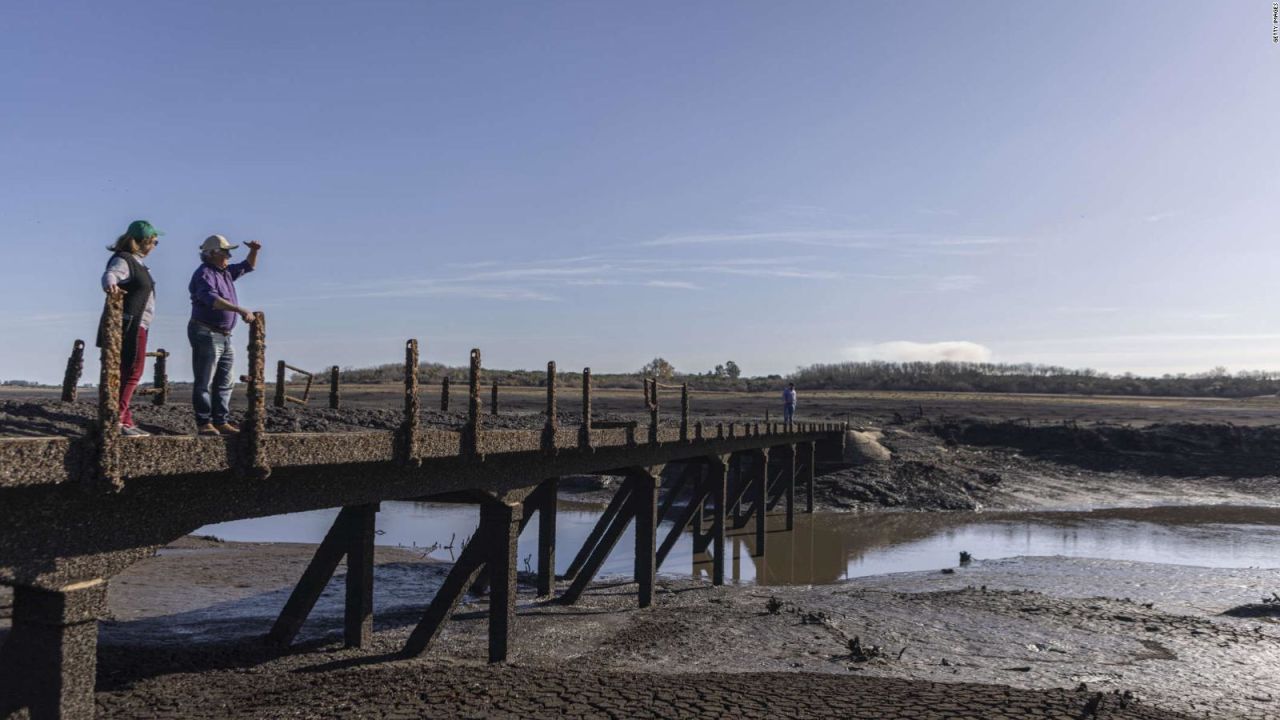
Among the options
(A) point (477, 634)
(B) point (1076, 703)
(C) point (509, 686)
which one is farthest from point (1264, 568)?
(C) point (509, 686)

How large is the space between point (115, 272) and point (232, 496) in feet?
5.32

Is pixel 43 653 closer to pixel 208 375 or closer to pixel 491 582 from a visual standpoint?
pixel 208 375

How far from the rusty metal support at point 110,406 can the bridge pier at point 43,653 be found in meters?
0.76

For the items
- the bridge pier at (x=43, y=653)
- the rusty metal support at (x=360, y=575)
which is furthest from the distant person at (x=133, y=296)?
the rusty metal support at (x=360, y=575)

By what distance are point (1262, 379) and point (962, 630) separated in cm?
11028

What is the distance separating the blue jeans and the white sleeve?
0.87 metres

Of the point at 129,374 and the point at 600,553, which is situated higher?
the point at 129,374

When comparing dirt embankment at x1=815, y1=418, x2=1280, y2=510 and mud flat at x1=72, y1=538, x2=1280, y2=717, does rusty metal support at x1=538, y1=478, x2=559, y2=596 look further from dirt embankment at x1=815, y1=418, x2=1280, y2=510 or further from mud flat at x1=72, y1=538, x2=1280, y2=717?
dirt embankment at x1=815, y1=418, x2=1280, y2=510

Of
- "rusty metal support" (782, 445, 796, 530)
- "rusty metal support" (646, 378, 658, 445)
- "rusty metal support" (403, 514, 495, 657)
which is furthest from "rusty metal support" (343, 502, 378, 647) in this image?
"rusty metal support" (782, 445, 796, 530)

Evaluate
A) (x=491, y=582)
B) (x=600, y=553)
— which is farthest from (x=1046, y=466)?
(x=491, y=582)

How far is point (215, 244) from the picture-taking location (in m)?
6.23

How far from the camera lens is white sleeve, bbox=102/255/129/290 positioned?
16.4 ft

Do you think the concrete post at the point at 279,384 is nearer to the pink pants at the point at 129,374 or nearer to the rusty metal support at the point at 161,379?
the rusty metal support at the point at 161,379

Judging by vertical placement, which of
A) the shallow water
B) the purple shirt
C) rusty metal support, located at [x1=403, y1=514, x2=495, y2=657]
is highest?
the purple shirt
